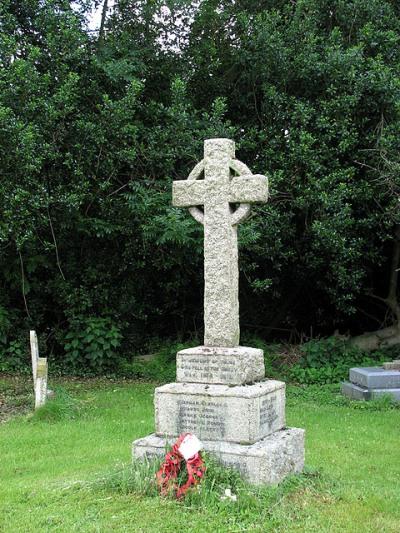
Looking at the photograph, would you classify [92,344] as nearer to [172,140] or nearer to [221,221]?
[172,140]

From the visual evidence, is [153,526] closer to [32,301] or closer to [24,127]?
[24,127]

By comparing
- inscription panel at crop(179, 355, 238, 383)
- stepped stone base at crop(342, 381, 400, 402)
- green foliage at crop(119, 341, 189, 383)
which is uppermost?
inscription panel at crop(179, 355, 238, 383)

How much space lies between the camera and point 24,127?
1116cm

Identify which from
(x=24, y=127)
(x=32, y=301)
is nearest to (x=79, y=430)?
(x=24, y=127)

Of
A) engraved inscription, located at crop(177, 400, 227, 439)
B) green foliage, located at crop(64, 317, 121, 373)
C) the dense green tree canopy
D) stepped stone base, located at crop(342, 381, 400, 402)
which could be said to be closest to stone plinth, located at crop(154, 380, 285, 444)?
engraved inscription, located at crop(177, 400, 227, 439)

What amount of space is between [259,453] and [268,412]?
22.4 inches

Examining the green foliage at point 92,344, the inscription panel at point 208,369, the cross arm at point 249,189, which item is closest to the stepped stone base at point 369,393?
the green foliage at point 92,344

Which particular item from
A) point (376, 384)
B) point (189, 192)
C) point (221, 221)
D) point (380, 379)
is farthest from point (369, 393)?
point (189, 192)

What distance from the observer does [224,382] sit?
237 inches

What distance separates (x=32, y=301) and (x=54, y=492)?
9162mm

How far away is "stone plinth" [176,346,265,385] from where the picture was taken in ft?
19.7

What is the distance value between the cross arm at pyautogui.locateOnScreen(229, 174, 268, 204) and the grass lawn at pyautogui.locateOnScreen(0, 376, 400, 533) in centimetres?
257

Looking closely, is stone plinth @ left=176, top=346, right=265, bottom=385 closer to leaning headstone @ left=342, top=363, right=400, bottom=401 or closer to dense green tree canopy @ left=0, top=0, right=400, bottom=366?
leaning headstone @ left=342, top=363, right=400, bottom=401

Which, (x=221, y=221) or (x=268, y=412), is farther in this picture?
A: (x=221, y=221)
